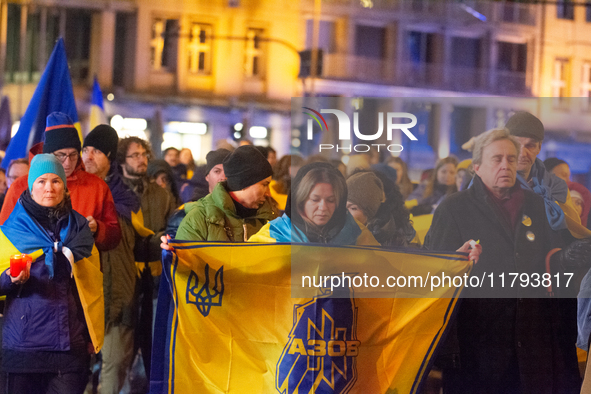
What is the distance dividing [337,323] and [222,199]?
1059 mm

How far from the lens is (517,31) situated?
1220 centimetres

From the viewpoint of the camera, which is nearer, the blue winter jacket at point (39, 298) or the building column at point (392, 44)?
the blue winter jacket at point (39, 298)

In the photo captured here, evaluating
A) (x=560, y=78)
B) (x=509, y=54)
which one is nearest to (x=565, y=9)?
(x=509, y=54)

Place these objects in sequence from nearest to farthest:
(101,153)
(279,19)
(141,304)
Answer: (101,153) → (141,304) → (279,19)

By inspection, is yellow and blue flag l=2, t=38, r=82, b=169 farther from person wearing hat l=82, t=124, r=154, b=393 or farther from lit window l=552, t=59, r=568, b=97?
lit window l=552, t=59, r=568, b=97

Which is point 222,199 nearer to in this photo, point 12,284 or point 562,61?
point 12,284

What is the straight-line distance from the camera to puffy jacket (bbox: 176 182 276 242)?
444 cm

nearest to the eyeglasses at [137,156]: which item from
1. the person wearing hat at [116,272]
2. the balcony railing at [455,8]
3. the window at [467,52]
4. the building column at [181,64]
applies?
the person wearing hat at [116,272]

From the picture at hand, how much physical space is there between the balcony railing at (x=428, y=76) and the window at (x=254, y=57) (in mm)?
3173

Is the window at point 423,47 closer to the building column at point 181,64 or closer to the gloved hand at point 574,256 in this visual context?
the building column at point 181,64

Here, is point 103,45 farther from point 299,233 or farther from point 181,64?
point 299,233

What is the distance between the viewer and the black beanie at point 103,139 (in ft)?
18.0

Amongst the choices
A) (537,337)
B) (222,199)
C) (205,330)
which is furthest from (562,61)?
(205,330)

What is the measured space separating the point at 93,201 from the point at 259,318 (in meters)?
1.42
